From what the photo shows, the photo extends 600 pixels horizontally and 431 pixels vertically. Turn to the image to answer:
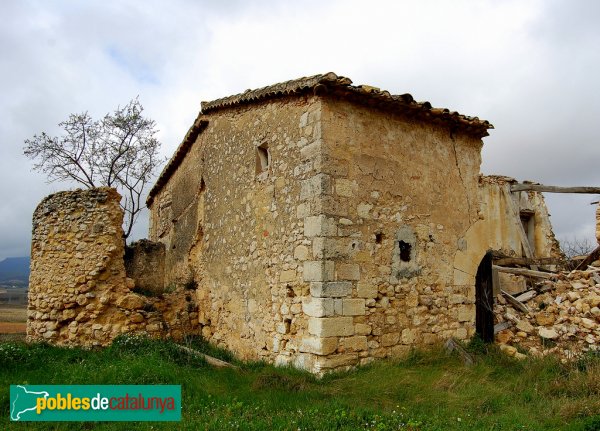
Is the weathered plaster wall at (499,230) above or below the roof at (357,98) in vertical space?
below

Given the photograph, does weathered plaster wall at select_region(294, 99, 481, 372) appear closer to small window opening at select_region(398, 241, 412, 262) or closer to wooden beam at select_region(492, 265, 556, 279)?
small window opening at select_region(398, 241, 412, 262)

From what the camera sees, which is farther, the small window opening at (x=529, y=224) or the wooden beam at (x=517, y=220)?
the small window opening at (x=529, y=224)

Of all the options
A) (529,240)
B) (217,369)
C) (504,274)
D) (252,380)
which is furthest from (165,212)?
(529,240)

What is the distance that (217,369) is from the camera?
23.9 ft

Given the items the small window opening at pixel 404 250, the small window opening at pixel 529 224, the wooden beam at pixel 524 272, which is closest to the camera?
the small window opening at pixel 404 250

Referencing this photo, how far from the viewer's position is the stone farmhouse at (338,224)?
Answer: 6.75 metres

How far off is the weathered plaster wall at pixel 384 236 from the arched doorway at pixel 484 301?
0.84 metres

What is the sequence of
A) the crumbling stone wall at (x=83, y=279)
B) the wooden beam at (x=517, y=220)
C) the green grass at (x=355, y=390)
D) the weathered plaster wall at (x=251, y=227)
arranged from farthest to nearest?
the wooden beam at (x=517, y=220) → the crumbling stone wall at (x=83, y=279) → the weathered plaster wall at (x=251, y=227) → the green grass at (x=355, y=390)

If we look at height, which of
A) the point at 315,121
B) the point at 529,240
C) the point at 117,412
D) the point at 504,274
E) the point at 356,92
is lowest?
the point at 117,412

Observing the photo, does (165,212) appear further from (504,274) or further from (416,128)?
(504,274)

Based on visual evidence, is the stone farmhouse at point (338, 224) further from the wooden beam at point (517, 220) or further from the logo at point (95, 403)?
the wooden beam at point (517, 220)

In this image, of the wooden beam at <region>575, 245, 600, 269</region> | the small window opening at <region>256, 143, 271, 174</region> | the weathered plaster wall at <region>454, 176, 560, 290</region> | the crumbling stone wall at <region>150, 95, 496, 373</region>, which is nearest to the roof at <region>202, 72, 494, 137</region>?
the crumbling stone wall at <region>150, 95, 496, 373</region>

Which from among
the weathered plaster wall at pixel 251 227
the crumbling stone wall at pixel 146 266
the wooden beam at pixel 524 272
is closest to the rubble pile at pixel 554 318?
the wooden beam at pixel 524 272

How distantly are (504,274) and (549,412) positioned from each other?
654cm
